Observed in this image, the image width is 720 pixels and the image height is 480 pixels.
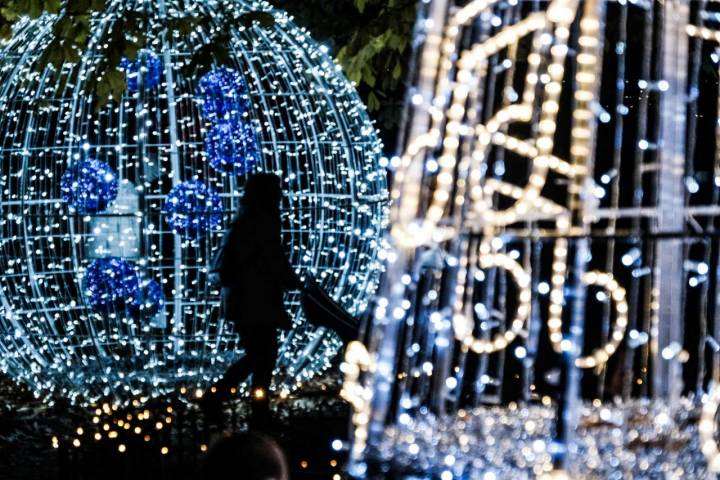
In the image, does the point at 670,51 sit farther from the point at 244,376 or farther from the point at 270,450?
the point at 244,376

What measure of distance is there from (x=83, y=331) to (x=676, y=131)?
7756 mm

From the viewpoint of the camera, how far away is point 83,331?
12133mm

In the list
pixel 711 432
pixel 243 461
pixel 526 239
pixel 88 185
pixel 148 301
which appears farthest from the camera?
pixel 88 185

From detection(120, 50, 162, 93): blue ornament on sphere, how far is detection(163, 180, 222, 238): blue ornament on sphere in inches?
29.4

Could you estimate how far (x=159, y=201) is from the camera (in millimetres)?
10305

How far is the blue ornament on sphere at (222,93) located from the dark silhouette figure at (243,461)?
462cm

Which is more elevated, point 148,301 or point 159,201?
point 159,201

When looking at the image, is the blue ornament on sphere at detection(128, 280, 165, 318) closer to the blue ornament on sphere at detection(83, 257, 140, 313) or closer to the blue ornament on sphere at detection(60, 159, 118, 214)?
the blue ornament on sphere at detection(83, 257, 140, 313)

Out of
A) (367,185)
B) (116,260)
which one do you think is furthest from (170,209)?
(367,185)

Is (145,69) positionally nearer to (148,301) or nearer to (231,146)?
(231,146)

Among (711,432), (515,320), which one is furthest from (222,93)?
(711,432)

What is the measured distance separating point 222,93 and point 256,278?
142 centimetres

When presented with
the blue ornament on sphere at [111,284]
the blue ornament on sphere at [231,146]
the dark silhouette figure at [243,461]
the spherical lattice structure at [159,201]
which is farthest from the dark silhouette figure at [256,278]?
the dark silhouette figure at [243,461]

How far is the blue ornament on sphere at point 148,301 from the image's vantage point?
31.6 feet
